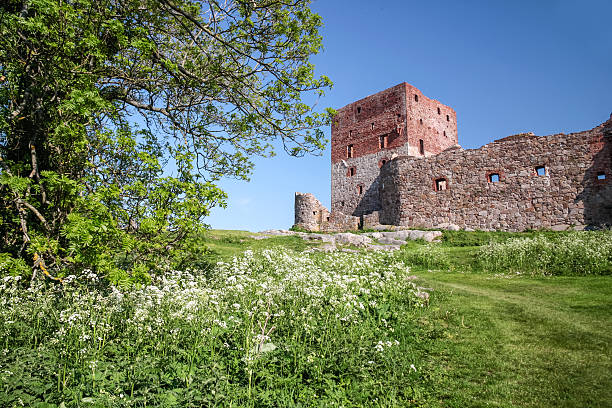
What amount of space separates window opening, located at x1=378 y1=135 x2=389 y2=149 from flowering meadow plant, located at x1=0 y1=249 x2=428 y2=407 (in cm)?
3214

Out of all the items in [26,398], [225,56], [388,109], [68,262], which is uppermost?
[388,109]

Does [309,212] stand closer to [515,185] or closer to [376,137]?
[376,137]

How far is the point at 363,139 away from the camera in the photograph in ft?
127

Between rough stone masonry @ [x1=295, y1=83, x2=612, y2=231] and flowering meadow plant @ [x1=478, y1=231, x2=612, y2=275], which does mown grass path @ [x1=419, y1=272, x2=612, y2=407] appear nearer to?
flowering meadow plant @ [x1=478, y1=231, x2=612, y2=275]

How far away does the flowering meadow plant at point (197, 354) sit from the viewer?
3688mm

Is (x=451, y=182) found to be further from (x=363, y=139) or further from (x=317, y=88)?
(x=317, y=88)

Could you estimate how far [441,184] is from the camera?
2739 cm

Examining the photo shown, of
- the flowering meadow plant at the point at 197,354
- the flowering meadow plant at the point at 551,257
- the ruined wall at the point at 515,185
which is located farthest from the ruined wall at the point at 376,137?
the flowering meadow plant at the point at 197,354

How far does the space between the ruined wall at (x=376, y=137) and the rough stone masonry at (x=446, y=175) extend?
107 millimetres

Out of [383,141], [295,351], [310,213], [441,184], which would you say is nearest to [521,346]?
[295,351]

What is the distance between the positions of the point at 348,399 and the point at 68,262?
6.32 metres

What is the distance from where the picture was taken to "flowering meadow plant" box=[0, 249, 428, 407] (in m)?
3.69

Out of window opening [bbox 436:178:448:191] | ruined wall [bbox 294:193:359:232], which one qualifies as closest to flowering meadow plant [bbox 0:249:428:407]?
window opening [bbox 436:178:448:191]

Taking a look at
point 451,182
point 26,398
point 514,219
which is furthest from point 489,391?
point 451,182
